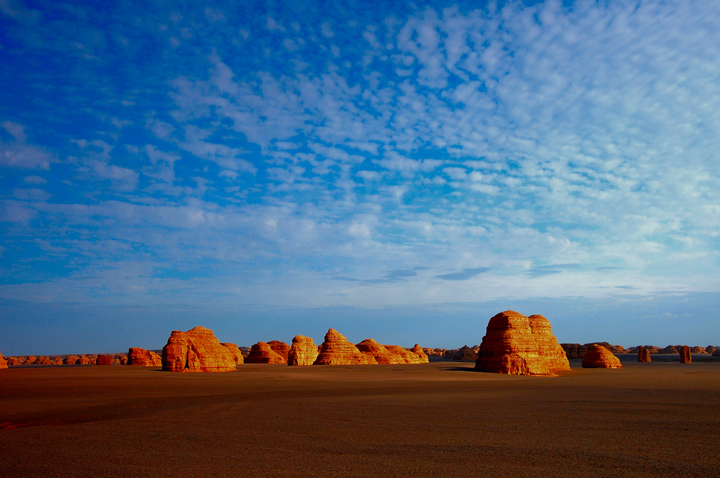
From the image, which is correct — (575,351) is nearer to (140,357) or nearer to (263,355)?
(263,355)

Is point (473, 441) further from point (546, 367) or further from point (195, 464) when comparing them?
point (546, 367)

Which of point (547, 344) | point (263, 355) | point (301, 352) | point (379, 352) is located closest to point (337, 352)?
point (301, 352)

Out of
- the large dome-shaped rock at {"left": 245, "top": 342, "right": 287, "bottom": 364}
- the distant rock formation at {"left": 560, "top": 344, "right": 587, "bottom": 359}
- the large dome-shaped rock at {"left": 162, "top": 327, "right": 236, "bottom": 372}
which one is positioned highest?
the large dome-shaped rock at {"left": 162, "top": 327, "right": 236, "bottom": 372}

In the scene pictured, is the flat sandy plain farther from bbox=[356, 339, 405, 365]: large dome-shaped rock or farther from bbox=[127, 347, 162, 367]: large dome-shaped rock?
bbox=[127, 347, 162, 367]: large dome-shaped rock

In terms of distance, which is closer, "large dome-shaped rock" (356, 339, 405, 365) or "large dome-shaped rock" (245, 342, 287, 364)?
"large dome-shaped rock" (356, 339, 405, 365)

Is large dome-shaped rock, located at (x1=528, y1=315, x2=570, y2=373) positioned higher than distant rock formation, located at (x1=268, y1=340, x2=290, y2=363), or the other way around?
large dome-shaped rock, located at (x1=528, y1=315, x2=570, y2=373)

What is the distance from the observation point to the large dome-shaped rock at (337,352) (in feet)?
157

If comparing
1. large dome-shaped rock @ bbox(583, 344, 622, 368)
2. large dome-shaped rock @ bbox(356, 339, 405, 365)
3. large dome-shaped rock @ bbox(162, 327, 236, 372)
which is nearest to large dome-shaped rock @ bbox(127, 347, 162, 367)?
large dome-shaped rock @ bbox(162, 327, 236, 372)

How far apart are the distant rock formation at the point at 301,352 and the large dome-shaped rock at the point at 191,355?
12.5m

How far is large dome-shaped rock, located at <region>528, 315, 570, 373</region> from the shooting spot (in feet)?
109

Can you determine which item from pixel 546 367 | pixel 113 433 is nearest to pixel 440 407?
pixel 113 433

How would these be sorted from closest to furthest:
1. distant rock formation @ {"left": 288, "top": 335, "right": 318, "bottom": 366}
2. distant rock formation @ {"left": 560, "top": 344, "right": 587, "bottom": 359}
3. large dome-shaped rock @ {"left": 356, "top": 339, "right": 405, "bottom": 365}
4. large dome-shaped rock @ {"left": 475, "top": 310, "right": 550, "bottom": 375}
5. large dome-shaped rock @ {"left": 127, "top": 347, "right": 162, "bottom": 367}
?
large dome-shaped rock @ {"left": 475, "top": 310, "right": 550, "bottom": 375} < distant rock formation @ {"left": 288, "top": 335, "right": 318, "bottom": 366} < large dome-shaped rock @ {"left": 356, "top": 339, "right": 405, "bottom": 365} < large dome-shaped rock @ {"left": 127, "top": 347, "right": 162, "bottom": 367} < distant rock formation @ {"left": 560, "top": 344, "right": 587, "bottom": 359}

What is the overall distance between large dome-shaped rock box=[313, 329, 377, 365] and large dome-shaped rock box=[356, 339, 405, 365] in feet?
17.5

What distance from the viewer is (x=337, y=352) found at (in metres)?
48.2
